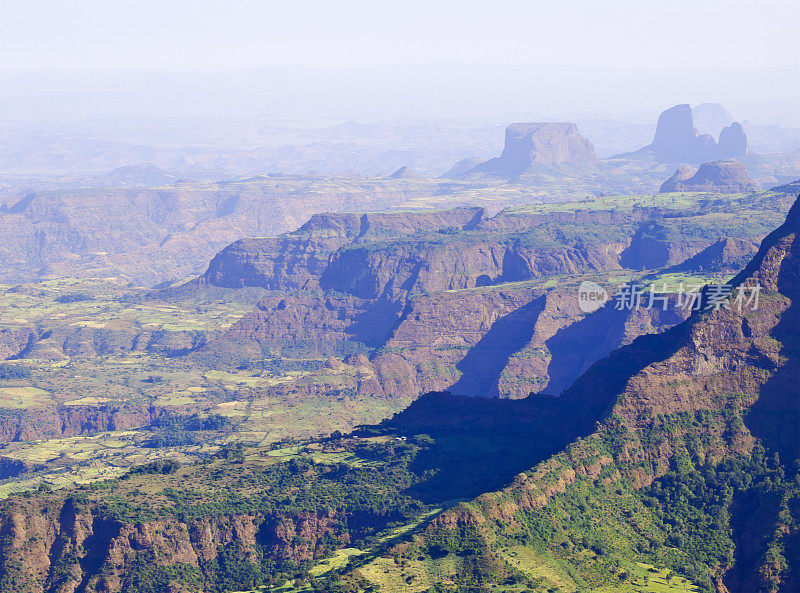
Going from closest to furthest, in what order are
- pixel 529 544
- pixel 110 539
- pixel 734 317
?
pixel 529 544
pixel 110 539
pixel 734 317

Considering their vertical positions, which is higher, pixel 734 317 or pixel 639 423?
pixel 734 317

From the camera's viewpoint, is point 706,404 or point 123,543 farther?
point 706,404

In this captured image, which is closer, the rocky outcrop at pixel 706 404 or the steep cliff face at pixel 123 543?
the steep cliff face at pixel 123 543

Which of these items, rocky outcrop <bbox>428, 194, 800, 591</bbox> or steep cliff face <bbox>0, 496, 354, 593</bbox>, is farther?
rocky outcrop <bbox>428, 194, 800, 591</bbox>

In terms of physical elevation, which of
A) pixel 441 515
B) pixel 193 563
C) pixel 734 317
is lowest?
pixel 193 563

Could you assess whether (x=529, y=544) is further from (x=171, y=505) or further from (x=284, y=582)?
(x=171, y=505)

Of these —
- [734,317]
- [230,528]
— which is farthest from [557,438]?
[230,528]

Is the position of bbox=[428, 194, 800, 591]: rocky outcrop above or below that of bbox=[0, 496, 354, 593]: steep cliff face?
above

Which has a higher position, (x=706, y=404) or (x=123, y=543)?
(x=706, y=404)

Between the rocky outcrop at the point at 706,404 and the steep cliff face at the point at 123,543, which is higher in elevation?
the rocky outcrop at the point at 706,404

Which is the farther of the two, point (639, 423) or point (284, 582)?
point (639, 423)

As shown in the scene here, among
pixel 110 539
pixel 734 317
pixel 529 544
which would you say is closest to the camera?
pixel 529 544
